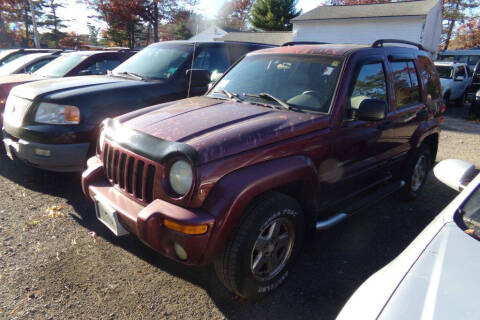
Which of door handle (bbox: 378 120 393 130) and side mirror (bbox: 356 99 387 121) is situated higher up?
side mirror (bbox: 356 99 387 121)

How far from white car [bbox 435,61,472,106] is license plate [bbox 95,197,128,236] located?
1472 cm

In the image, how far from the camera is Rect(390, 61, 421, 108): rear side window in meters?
3.80

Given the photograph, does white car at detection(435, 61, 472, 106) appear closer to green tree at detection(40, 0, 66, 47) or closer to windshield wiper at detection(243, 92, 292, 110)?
windshield wiper at detection(243, 92, 292, 110)

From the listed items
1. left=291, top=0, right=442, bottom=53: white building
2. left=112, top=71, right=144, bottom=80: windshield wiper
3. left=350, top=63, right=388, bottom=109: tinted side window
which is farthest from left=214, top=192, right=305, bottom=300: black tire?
left=291, top=0, right=442, bottom=53: white building

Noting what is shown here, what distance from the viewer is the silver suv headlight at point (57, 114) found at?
4.09 metres

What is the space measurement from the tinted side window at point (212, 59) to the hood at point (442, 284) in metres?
4.72

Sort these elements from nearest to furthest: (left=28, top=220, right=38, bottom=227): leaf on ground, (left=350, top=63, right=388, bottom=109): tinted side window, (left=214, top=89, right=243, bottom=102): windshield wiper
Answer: (left=350, top=63, right=388, bottom=109): tinted side window, (left=214, top=89, right=243, bottom=102): windshield wiper, (left=28, top=220, right=38, bottom=227): leaf on ground

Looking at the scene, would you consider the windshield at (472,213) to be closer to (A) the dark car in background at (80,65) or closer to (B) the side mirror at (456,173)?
(B) the side mirror at (456,173)

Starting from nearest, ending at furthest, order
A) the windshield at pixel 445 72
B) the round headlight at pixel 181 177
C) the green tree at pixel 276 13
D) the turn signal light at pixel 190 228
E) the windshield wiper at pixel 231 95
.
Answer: the turn signal light at pixel 190 228, the round headlight at pixel 181 177, the windshield wiper at pixel 231 95, the windshield at pixel 445 72, the green tree at pixel 276 13

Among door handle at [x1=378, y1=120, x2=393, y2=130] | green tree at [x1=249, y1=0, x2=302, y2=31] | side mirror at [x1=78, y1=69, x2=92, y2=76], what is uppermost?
green tree at [x1=249, y1=0, x2=302, y2=31]

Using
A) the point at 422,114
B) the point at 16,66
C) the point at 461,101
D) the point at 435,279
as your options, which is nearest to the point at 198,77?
the point at 422,114

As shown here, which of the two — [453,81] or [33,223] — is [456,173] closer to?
[33,223]

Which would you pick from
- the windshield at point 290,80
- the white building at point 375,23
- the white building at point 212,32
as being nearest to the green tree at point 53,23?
the white building at point 212,32

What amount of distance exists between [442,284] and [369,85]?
2.43 meters
